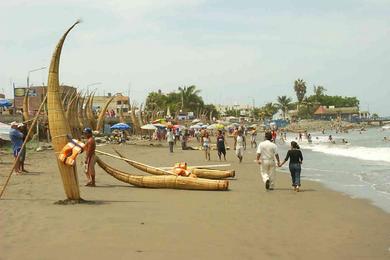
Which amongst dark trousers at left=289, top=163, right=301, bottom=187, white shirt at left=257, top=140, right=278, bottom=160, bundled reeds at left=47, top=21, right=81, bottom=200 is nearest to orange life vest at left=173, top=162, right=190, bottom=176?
white shirt at left=257, top=140, right=278, bottom=160

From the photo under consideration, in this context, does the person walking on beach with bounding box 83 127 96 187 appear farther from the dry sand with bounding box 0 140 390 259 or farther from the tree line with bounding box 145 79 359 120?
the tree line with bounding box 145 79 359 120

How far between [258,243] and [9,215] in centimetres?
410

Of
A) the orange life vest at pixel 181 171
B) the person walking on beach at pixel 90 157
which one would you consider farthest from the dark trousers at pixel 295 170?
the person walking on beach at pixel 90 157

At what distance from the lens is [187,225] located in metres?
7.71

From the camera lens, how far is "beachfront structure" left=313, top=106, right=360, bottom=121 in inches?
6018

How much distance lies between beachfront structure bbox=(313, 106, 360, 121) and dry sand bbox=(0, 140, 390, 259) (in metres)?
145

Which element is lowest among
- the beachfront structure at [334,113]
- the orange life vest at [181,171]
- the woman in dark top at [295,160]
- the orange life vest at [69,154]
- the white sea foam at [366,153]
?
the white sea foam at [366,153]

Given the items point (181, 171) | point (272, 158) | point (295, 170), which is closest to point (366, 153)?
point (295, 170)

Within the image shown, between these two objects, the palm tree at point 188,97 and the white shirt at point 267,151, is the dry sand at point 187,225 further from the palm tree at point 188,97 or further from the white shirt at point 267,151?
the palm tree at point 188,97

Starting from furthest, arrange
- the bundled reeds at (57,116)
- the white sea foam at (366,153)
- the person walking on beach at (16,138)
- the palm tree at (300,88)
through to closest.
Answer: the palm tree at (300,88) → the white sea foam at (366,153) → the person walking on beach at (16,138) → the bundled reeds at (57,116)

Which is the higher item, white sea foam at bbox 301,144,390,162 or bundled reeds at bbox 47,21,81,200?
bundled reeds at bbox 47,21,81,200

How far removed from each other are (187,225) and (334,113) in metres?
154

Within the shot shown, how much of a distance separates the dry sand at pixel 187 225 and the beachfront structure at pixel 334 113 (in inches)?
5700

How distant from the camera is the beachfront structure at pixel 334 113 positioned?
153 metres
